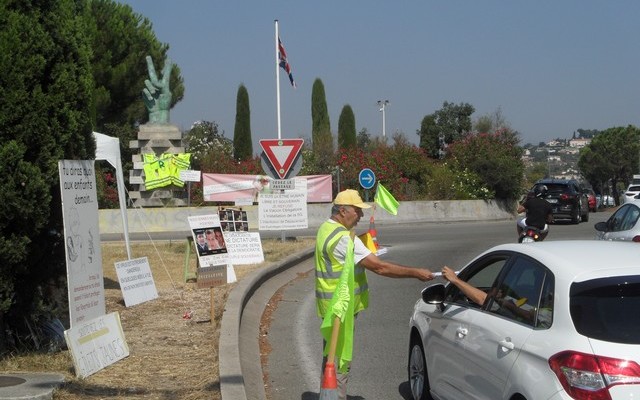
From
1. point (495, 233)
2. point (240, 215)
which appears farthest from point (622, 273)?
point (495, 233)

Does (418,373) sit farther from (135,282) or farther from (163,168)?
(163,168)

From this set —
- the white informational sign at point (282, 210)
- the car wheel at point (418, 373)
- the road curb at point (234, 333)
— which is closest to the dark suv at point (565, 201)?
the white informational sign at point (282, 210)

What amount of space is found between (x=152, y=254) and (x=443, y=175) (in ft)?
72.6

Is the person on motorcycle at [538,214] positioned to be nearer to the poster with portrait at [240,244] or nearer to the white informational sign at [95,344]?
the poster with portrait at [240,244]

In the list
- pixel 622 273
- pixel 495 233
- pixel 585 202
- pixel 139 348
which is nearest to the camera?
pixel 622 273

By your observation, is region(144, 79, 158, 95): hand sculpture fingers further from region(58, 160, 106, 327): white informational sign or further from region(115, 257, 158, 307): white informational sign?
region(58, 160, 106, 327): white informational sign

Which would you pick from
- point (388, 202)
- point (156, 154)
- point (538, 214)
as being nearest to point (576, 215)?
point (156, 154)

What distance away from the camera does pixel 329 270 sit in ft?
22.4

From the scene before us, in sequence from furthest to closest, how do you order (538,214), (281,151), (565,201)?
(565,201)
(281,151)
(538,214)

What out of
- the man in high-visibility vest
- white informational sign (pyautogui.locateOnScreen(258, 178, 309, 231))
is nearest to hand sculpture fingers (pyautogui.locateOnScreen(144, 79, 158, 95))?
white informational sign (pyautogui.locateOnScreen(258, 178, 309, 231))

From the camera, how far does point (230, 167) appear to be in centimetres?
4059

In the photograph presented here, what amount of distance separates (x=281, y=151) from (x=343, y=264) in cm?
1361

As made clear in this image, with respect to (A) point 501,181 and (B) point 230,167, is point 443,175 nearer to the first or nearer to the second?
(A) point 501,181

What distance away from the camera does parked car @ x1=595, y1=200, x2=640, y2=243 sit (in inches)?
505
